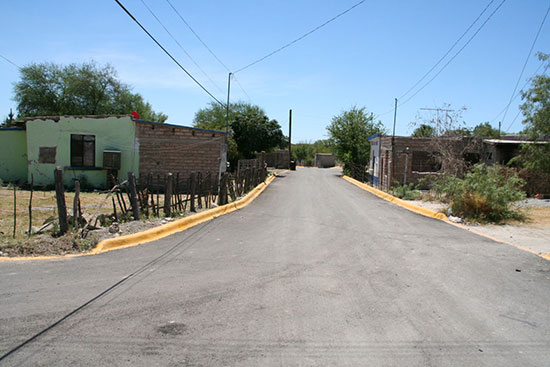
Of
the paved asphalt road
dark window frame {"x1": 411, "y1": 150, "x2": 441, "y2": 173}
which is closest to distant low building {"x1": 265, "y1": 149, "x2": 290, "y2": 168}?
dark window frame {"x1": 411, "y1": 150, "x2": 441, "y2": 173}

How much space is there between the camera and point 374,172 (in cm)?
3212

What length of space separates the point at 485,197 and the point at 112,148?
17191 mm

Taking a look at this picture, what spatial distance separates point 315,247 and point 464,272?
2890 millimetres

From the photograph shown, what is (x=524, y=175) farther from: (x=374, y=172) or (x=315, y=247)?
(x=315, y=247)

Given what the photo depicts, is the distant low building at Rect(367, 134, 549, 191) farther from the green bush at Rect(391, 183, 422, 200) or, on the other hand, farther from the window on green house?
the window on green house

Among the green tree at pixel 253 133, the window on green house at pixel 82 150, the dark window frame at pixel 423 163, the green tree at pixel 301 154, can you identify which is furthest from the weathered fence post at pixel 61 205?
the green tree at pixel 301 154

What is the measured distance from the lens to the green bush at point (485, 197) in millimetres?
12852

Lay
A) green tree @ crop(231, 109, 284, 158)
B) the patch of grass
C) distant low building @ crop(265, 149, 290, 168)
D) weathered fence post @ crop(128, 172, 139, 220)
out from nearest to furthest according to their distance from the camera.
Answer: the patch of grass
weathered fence post @ crop(128, 172, 139, 220)
green tree @ crop(231, 109, 284, 158)
distant low building @ crop(265, 149, 290, 168)

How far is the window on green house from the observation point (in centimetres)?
2195

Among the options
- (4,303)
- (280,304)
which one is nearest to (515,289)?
(280,304)

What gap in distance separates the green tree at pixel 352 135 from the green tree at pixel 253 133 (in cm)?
724

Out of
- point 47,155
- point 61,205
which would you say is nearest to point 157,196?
point 61,205

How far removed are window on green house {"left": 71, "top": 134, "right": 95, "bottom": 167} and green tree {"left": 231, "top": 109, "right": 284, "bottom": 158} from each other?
1809 cm

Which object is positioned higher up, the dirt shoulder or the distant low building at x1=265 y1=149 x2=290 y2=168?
the distant low building at x1=265 y1=149 x2=290 y2=168
